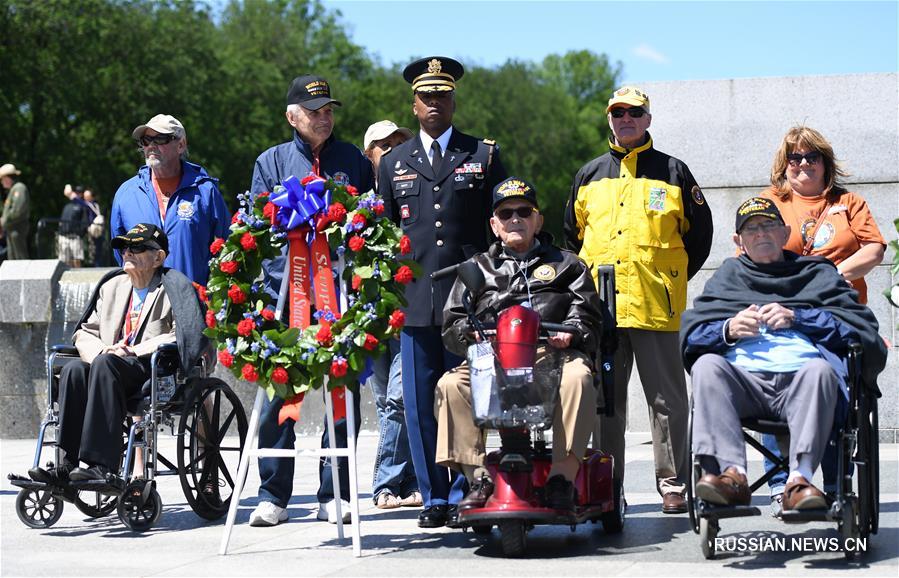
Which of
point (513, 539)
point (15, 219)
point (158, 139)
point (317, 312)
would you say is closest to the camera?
point (513, 539)

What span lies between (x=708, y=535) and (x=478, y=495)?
1.05 m

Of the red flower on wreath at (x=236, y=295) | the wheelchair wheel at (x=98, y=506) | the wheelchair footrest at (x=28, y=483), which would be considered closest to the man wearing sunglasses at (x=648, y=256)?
the red flower on wreath at (x=236, y=295)

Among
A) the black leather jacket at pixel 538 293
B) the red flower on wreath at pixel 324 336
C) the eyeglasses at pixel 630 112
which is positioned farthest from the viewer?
the eyeglasses at pixel 630 112

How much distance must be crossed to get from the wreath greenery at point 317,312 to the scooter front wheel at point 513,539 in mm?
1080

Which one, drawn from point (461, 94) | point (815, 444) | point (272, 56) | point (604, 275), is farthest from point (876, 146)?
point (461, 94)

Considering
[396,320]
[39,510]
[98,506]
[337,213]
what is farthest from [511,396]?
[39,510]

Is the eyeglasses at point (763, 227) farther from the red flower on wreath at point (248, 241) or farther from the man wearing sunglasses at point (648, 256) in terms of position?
the red flower on wreath at point (248, 241)

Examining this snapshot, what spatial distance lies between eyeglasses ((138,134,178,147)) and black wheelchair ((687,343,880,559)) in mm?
3840

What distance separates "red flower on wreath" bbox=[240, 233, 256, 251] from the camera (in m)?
6.77

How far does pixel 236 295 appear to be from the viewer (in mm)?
6766

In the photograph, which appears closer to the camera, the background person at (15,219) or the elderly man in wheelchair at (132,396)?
the elderly man in wheelchair at (132,396)

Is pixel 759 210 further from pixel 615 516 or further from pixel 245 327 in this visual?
pixel 245 327

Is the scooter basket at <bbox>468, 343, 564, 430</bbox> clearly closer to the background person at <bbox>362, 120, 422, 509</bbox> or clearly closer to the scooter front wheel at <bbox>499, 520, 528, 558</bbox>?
the scooter front wheel at <bbox>499, 520, 528, 558</bbox>

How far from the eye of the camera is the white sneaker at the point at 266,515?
7.46m
